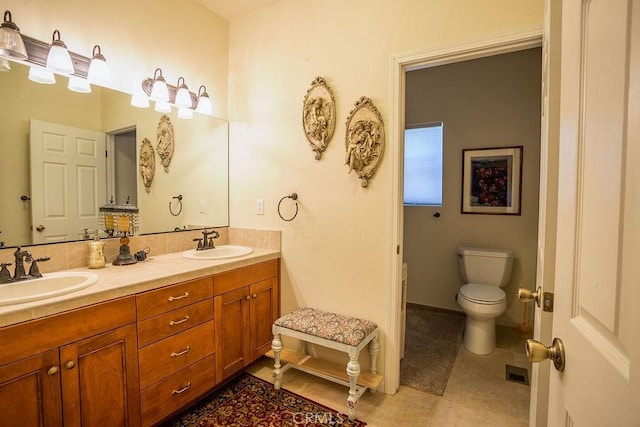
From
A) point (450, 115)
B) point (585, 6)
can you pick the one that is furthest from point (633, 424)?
point (450, 115)

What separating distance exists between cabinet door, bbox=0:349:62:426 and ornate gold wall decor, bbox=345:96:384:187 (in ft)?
5.90

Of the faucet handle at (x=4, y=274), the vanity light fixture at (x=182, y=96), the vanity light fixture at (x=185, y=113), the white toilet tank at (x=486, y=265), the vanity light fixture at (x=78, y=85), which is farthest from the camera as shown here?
the white toilet tank at (x=486, y=265)

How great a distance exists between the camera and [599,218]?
21.5 inches

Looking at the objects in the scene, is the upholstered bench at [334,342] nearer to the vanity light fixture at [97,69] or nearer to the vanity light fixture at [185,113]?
the vanity light fixture at [185,113]

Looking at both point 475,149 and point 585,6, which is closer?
point 585,6

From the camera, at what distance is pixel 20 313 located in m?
1.16

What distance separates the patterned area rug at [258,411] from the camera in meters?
1.77

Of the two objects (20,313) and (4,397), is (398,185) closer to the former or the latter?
(20,313)

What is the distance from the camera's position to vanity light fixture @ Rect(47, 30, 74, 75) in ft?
5.34

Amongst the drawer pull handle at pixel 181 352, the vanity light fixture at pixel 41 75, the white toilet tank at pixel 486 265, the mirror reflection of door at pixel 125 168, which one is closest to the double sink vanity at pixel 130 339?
the drawer pull handle at pixel 181 352

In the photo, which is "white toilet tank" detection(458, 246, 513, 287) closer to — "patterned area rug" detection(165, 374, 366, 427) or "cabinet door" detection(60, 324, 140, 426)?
"patterned area rug" detection(165, 374, 366, 427)

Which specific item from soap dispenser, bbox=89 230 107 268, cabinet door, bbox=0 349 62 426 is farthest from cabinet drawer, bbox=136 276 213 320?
soap dispenser, bbox=89 230 107 268

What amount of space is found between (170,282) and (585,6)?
1.88 metres

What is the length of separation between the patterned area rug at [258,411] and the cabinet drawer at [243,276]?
68 centimetres
